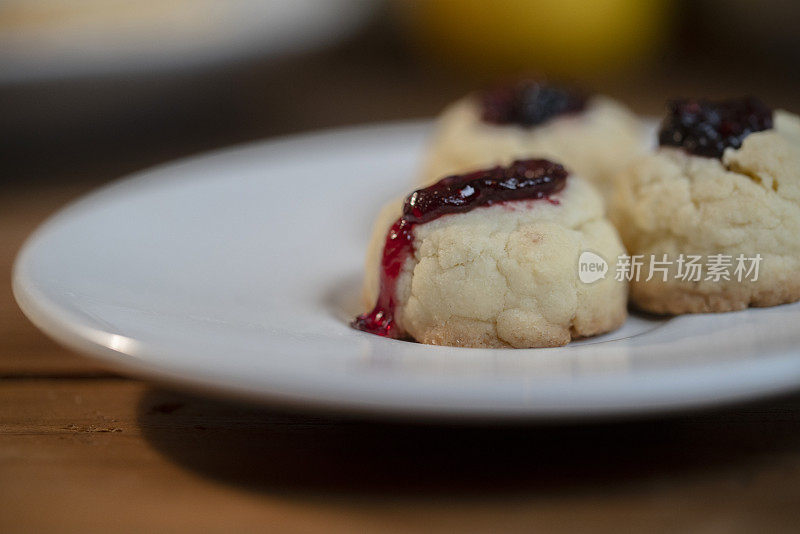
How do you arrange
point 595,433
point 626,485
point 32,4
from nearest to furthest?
point 626,485, point 595,433, point 32,4

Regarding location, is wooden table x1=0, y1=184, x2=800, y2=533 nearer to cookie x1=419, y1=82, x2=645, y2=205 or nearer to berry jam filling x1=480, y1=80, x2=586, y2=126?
cookie x1=419, y1=82, x2=645, y2=205

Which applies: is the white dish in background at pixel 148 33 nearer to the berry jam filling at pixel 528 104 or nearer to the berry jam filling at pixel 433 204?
the berry jam filling at pixel 528 104

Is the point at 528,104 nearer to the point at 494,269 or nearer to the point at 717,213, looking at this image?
the point at 717,213

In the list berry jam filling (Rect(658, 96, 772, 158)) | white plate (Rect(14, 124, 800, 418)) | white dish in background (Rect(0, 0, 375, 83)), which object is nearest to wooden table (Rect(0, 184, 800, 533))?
white plate (Rect(14, 124, 800, 418))

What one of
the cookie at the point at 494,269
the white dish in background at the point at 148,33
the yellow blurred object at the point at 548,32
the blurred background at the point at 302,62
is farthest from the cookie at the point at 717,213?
the yellow blurred object at the point at 548,32

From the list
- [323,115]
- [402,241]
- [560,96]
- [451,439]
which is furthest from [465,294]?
[323,115]

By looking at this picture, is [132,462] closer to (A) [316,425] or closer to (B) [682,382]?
(A) [316,425]
